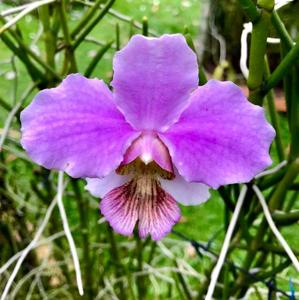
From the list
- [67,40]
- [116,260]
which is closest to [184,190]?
[67,40]

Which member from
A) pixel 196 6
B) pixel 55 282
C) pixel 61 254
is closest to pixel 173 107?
pixel 61 254

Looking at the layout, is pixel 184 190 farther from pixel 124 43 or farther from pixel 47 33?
pixel 124 43

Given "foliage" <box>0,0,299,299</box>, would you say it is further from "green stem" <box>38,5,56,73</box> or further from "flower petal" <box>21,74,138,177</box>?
"flower petal" <box>21,74,138,177</box>

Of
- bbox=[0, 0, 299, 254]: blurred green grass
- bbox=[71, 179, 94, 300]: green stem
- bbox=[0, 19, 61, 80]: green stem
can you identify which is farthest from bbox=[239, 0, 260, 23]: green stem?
bbox=[0, 0, 299, 254]: blurred green grass

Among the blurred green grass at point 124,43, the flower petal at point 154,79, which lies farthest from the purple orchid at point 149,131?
the blurred green grass at point 124,43

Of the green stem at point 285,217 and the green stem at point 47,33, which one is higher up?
the green stem at point 47,33

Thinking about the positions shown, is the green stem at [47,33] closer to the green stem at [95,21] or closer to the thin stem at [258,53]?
the green stem at [95,21]

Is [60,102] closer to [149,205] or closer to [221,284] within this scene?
[149,205]
